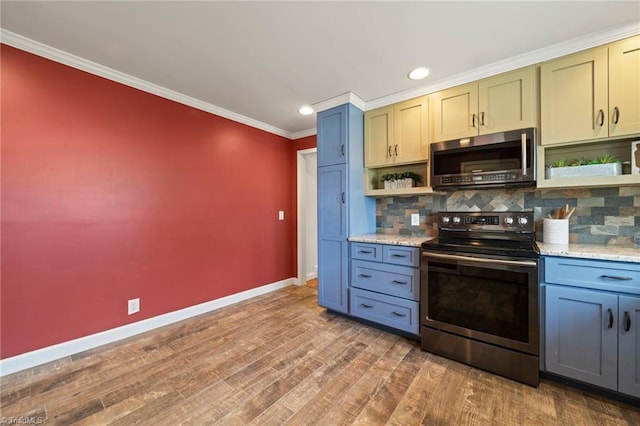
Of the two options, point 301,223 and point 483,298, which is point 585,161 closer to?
point 483,298

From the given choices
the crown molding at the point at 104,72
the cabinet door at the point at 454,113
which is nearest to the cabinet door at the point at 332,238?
the cabinet door at the point at 454,113

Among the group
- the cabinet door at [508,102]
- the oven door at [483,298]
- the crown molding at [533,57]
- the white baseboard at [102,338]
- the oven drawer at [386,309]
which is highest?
the crown molding at [533,57]

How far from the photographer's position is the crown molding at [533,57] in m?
1.76

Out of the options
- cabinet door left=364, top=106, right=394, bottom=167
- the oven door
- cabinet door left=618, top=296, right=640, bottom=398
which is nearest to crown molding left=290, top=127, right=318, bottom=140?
cabinet door left=364, top=106, right=394, bottom=167

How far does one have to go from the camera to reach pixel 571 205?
2.11 m

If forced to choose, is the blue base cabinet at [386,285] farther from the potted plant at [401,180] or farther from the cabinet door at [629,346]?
the cabinet door at [629,346]

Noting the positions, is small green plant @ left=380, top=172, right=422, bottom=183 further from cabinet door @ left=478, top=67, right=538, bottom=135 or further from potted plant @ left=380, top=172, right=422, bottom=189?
cabinet door @ left=478, top=67, right=538, bottom=135

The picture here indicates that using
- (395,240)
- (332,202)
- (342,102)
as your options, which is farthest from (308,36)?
(395,240)

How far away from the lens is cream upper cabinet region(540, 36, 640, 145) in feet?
5.70

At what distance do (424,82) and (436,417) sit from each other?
2613 mm

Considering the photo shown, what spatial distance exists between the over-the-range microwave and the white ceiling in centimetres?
58

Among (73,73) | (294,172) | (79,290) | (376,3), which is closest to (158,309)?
(79,290)

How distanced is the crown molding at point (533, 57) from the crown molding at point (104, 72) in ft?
6.73

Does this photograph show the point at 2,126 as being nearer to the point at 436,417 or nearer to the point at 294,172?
the point at 294,172
